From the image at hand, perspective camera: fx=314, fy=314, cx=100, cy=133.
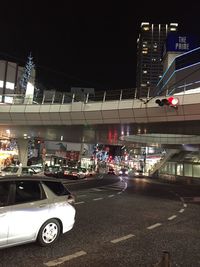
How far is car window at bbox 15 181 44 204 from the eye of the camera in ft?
21.7

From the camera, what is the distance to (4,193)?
640cm

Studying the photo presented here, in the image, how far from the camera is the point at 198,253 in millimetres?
6902

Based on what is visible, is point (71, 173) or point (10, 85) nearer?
point (71, 173)

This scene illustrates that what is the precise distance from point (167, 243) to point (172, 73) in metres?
82.4

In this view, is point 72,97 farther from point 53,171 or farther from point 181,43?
point 181,43

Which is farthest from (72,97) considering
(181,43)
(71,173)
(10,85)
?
(181,43)

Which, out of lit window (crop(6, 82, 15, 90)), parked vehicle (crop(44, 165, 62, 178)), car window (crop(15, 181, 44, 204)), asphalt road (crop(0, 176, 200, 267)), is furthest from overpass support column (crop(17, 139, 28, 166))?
lit window (crop(6, 82, 15, 90))

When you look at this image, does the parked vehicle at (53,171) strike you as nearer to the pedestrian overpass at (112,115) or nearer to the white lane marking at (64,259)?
the pedestrian overpass at (112,115)

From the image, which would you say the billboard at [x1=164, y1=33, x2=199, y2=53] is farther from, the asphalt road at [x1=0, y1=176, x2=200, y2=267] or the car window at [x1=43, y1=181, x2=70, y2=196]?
the car window at [x1=43, y1=181, x2=70, y2=196]

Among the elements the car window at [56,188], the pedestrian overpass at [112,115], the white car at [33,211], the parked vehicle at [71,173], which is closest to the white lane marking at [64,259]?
the white car at [33,211]

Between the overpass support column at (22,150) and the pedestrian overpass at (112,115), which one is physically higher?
the pedestrian overpass at (112,115)

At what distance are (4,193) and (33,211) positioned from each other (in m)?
0.73

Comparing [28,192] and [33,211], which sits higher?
[28,192]

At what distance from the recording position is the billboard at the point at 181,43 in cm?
9219
